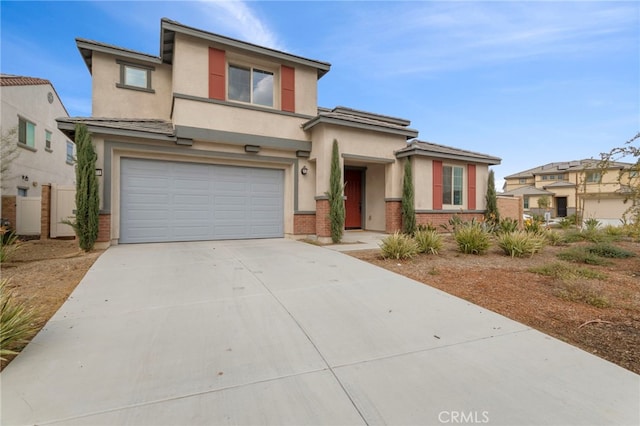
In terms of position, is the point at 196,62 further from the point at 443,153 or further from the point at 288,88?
the point at 443,153

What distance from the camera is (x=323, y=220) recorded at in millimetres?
10008

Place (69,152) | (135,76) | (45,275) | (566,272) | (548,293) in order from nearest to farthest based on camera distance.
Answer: (548,293)
(45,275)
(566,272)
(135,76)
(69,152)

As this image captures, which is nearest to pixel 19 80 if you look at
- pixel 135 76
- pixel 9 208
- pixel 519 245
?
pixel 9 208

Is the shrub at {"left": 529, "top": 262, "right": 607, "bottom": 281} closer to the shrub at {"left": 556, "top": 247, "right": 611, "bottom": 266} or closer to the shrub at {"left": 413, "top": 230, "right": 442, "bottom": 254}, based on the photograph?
the shrub at {"left": 556, "top": 247, "right": 611, "bottom": 266}

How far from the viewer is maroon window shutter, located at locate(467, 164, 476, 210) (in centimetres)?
1280

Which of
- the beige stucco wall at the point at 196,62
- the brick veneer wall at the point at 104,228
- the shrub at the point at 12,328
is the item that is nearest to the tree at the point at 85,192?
the brick veneer wall at the point at 104,228

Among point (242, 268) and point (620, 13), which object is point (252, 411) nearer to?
point (242, 268)

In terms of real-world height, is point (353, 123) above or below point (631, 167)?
above

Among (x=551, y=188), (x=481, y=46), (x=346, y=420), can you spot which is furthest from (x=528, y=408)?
(x=551, y=188)

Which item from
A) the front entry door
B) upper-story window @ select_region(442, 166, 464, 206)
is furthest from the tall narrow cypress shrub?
the front entry door

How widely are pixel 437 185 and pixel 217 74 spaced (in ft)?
30.7

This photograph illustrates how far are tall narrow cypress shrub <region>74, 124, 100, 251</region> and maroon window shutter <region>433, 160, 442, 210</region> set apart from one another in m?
11.7

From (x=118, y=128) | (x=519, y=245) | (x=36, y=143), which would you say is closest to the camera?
(x=519, y=245)

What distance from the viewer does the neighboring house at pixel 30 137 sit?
41.7ft
